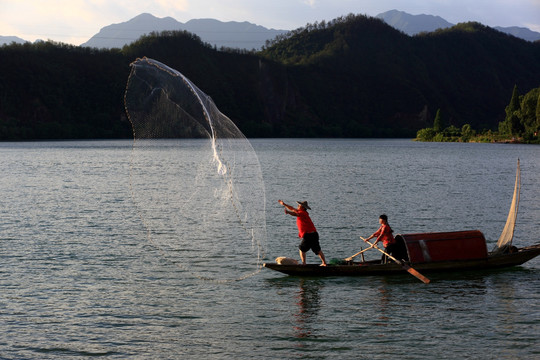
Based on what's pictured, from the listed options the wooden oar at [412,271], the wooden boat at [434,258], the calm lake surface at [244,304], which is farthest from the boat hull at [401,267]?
the calm lake surface at [244,304]

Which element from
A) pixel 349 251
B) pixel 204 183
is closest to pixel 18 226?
pixel 349 251

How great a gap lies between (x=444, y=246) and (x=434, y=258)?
0.61m

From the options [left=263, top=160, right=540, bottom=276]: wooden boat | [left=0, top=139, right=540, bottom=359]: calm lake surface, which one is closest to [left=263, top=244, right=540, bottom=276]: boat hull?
[left=263, top=160, right=540, bottom=276]: wooden boat

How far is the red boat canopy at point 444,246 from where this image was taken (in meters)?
23.7

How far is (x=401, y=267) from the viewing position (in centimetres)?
2345

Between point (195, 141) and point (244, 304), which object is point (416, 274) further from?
point (195, 141)

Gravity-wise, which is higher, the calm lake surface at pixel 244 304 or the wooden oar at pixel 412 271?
the wooden oar at pixel 412 271

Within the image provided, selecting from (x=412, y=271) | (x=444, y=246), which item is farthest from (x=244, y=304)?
(x=444, y=246)

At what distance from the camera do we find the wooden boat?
76.3ft

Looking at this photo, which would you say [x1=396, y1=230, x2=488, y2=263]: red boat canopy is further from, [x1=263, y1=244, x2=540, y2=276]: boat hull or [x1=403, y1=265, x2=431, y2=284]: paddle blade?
[x1=403, y1=265, x2=431, y2=284]: paddle blade

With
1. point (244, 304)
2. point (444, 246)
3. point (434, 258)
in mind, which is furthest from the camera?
point (444, 246)

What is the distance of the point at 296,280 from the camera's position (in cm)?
2388

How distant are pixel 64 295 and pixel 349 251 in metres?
12.9

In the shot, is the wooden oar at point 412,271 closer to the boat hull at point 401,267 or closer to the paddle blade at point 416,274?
the paddle blade at point 416,274
